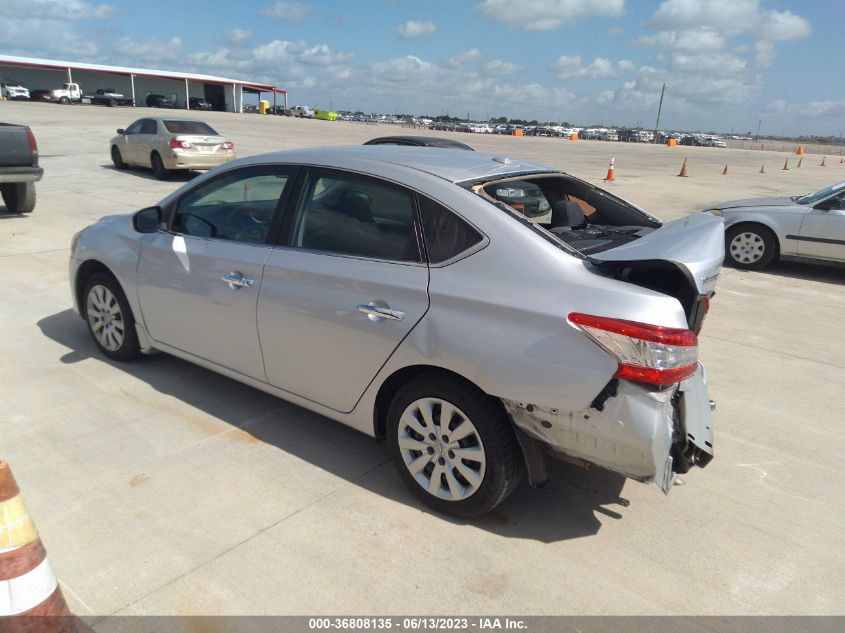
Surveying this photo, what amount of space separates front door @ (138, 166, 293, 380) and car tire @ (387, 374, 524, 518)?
42.1 inches

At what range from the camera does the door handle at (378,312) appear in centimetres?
298

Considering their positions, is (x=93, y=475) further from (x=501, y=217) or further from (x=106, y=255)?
(x=501, y=217)

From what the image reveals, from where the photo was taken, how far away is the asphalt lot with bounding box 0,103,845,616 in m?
2.60

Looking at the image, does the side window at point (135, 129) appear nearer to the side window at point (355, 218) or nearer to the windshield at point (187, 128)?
the windshield at point (187, 128)

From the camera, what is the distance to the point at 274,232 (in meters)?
3.57

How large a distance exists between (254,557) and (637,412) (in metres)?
1.76

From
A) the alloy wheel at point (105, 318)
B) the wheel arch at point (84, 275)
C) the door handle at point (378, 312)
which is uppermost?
the door handle at point (378, 312)

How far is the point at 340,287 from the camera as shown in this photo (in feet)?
10.4

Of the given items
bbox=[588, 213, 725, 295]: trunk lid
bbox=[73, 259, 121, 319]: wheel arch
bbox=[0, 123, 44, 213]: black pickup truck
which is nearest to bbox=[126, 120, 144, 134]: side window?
bbox=[0, 123, 44, 213]: black pickup truck

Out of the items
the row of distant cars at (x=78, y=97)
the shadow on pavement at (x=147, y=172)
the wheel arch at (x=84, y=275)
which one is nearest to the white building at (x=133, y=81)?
the row of distant cars at (x=78, y=97)

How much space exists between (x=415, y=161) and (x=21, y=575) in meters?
2.48

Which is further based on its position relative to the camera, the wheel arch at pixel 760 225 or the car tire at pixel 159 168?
the car tire at pixel 159 168

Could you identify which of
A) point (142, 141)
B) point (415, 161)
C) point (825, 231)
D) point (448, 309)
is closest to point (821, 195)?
point (825, 231)

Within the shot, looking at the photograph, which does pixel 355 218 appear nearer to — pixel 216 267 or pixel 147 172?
pixel 216 267
